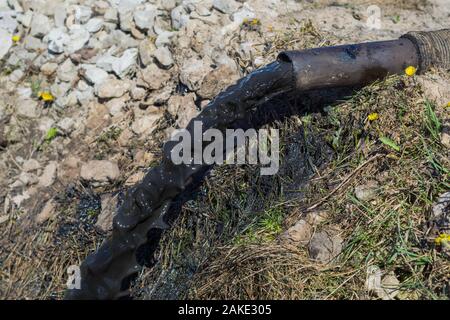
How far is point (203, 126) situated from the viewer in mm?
2947

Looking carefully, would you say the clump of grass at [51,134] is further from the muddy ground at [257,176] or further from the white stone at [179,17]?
the white stone at [179,17]

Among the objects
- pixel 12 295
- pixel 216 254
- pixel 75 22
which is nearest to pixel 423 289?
pixel 216 254

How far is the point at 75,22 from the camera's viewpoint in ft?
Answer: 13.6

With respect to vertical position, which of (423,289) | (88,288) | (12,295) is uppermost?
(423,289)

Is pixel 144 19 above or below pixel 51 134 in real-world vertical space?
above

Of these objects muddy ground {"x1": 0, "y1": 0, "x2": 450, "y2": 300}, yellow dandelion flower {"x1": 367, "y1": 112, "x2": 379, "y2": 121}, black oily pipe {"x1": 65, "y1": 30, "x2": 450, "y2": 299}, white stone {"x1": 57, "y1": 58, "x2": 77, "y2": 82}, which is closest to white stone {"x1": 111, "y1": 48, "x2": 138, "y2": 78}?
muddy ground {"x1": 0, "y1": 0, "x2": 450, "y2": 300}

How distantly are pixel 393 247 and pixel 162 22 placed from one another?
81.5 inches

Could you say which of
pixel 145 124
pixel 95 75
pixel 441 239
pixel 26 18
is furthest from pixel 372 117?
pixel 26 18

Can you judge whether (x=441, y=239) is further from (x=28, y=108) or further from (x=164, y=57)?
(x=28, y=108)

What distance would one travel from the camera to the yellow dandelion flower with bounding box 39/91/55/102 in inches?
153

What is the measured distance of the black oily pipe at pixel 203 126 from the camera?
2.88 meters

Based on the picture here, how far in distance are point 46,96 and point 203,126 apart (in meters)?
Result: 1.38

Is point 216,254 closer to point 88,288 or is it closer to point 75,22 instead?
point 88,288

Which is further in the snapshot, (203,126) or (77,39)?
(77,39)
